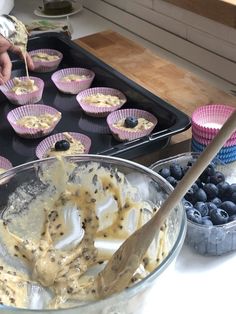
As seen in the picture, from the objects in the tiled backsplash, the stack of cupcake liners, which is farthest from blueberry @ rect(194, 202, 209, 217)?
the tiled backsplash

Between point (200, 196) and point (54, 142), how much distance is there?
378mm

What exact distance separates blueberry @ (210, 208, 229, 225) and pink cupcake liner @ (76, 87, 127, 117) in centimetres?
Answer: 45

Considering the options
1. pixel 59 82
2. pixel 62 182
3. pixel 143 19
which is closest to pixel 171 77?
pixel 59 82

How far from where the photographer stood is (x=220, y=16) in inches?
44.4

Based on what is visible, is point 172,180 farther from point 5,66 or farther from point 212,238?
point 5,66

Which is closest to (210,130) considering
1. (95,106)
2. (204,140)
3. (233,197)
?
(204,140)

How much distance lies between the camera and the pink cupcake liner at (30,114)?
104cm

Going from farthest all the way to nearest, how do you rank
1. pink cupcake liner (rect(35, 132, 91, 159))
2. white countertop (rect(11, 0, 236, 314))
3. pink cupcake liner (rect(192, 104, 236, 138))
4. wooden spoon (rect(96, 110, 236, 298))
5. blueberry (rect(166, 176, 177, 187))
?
pink cupcake liner (rect(35, 132, 91, 159)) → pink cupcake liner (rect(192, 104, 236, 138)) → blueberry (rect(166, 176, 177, 187)) → white countertop (rect(11, 0, 236, 314)) → wooden spoon (rect(96, 110, 236, 298))

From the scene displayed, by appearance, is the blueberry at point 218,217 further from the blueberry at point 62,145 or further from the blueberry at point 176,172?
the blueberry at point 62,145

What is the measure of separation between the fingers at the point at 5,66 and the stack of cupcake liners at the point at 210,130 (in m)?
0.48

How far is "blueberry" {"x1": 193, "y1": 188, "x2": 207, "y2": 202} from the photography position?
0.72 metres

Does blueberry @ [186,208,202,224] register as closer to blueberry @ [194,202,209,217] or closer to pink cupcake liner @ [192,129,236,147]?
blueberry @ [194,202,209,217]

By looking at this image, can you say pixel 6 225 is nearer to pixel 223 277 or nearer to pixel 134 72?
pixel 223 277

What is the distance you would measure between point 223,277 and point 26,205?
0.25 metres
